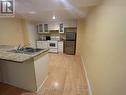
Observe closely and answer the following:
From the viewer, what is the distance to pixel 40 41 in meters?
6.98

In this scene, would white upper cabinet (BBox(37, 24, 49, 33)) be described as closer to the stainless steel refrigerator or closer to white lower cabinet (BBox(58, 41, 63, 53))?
white lower cabinet (BBox(58, 41, 63, 53))

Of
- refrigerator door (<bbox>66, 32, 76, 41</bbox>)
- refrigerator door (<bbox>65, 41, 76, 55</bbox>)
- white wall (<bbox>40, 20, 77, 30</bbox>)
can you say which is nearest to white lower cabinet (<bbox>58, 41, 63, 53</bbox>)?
refrigerator door (<bbox>65, 41, 76, 55</bbox>)

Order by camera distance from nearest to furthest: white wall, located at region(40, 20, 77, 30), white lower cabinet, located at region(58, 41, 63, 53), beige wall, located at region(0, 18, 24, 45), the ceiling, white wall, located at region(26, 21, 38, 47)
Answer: the ceiling < beige wall, located at region(0, 18, 24, 45) < white wall, located at region(26, 21, 38, 47) < white wall, located at region(40, 20, 77, 30) < white lower cabinet, located at region(58, 41, 63, 53)

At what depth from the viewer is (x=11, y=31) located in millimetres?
4734

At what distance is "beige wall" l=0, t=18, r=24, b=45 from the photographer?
4.27 metres

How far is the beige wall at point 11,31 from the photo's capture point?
4.27 meters

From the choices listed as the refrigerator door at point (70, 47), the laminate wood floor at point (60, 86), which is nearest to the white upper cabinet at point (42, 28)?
the refrigerator door at point (70, 47)

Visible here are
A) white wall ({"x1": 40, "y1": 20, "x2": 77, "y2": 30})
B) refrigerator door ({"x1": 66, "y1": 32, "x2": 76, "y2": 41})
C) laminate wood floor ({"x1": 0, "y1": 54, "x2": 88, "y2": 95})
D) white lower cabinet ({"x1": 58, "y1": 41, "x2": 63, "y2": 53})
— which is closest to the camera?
laminate wood floor ({"x1": 0, "y1": 54, "x2": 88, "y2": 95})

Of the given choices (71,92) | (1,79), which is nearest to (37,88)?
(71,92)

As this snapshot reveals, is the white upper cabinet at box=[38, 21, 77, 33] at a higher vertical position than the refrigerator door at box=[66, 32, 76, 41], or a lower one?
higher

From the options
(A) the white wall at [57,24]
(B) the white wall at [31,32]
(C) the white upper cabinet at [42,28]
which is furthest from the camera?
(C) the white upper cabinet at [42,28]

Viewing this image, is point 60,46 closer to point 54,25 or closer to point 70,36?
point 70,36

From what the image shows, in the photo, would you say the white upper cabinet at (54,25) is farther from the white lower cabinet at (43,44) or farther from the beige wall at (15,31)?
the white lower cabinet at (43,44)

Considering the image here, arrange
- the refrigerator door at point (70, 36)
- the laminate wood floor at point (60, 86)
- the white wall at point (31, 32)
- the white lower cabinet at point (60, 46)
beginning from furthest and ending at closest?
the white lower cabinet at point (60, 46), the refrigerator door at point (70, 36), the white wall at point (31, 32), the laminate wood floor at point (60, 86)
